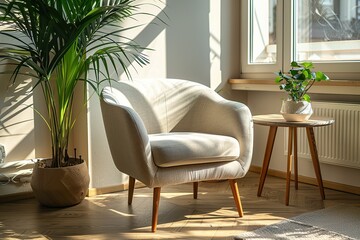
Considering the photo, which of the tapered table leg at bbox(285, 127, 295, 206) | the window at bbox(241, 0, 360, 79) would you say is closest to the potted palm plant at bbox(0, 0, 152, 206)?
the tapered table leg at bbox(285, 127, 295, 206)

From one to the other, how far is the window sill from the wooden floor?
0.68 metres

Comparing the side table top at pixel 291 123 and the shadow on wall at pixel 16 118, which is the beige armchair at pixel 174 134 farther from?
the shadow on wall at pixel 16 118

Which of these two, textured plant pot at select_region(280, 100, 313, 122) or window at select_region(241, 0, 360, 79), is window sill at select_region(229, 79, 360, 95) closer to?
window at select_region(241, 0, 360, 79)

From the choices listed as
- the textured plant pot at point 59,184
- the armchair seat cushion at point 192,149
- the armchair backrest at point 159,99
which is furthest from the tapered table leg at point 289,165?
the textured plant pot at point 59,184

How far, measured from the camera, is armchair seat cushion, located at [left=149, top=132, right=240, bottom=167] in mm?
2486

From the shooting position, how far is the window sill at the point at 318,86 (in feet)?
10.4

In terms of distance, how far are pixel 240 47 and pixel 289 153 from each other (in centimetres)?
127

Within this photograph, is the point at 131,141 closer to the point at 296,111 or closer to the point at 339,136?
the point at 296,111

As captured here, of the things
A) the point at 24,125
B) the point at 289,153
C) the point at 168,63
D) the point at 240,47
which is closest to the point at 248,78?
the point at 240,47

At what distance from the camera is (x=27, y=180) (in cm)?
320

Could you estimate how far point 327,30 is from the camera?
341cm

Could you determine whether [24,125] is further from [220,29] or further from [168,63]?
[220,29]

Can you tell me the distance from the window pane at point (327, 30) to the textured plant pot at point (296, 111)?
0.58 metres

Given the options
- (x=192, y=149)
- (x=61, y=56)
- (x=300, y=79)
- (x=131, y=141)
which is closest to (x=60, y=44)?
(x=61, y=56)
